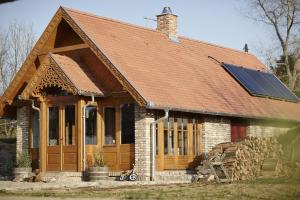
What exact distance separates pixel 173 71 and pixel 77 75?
424 centimetres

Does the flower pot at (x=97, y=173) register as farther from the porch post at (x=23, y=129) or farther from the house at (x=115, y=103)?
the porch post at (x=23, y=129)

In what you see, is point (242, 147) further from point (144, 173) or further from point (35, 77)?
point (35, 77)

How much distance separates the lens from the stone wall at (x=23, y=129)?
21.9m

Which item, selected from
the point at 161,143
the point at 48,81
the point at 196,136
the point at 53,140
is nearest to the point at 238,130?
the point at 196,136

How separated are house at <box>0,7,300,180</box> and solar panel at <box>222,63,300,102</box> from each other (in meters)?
2.08

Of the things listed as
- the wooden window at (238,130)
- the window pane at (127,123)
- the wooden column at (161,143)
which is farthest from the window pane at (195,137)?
the window pane at (127,123)

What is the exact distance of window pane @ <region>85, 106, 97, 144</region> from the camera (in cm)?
1934

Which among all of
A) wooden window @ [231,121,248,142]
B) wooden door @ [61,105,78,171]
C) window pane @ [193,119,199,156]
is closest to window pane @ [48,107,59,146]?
wooden door @ [61,105,78,171]

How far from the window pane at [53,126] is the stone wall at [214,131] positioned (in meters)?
5.50

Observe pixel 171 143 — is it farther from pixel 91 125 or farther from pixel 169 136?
pixel 91 125

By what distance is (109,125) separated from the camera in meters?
19.4

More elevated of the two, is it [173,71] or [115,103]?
[173,71]

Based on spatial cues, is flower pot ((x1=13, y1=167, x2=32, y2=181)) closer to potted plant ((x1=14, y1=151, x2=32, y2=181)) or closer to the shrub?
potted plant ((x1=14, y1=151, x2=32, y2=181))

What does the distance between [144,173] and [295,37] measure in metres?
26.8
